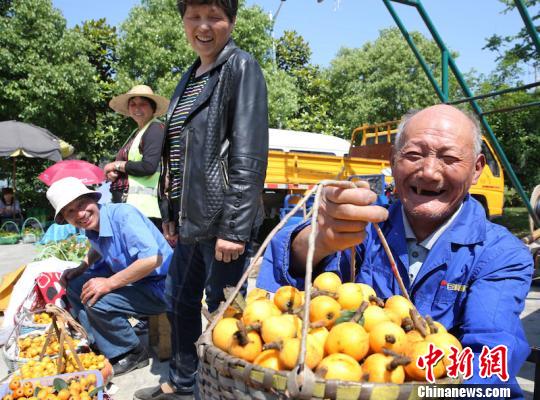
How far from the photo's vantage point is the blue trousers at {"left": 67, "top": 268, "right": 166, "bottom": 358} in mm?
3010

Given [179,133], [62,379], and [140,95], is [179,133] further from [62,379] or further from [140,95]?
[140,95]

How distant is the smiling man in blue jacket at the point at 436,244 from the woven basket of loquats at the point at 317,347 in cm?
17

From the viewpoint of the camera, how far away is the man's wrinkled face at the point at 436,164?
1459 mm

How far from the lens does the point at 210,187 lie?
7.07ft

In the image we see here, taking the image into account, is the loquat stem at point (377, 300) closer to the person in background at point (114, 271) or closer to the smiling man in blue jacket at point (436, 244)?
the smiling man in blue jacket at point (436, 244)

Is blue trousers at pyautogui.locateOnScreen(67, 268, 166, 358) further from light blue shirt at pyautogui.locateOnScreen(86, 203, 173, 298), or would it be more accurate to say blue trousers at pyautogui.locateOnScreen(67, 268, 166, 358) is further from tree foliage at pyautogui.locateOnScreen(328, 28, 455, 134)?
tree foliage at pyautogui.locateOnScreen(328, 28, 455, 134)

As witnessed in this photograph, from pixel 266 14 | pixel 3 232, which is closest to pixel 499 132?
pixel 266 14

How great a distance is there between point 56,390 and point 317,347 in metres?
1.87

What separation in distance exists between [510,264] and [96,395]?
80.5 inches

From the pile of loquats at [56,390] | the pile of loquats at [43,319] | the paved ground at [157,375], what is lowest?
the paved ground at [157,375]

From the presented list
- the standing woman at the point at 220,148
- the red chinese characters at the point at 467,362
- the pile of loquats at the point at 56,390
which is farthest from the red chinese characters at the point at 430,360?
the pile of loquats at the point at 56,390

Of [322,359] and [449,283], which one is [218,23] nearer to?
[449,283]

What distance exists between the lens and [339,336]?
1034 millimetres

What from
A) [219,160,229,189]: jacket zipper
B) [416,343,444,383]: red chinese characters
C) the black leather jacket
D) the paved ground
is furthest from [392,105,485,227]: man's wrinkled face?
the paved ground
